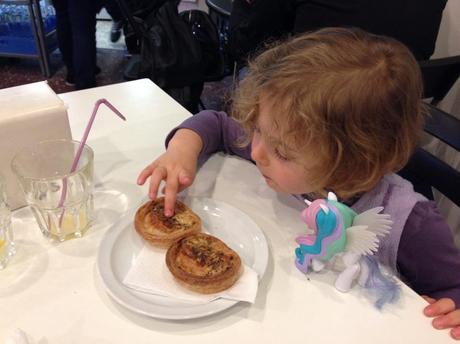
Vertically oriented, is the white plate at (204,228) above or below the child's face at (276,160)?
below

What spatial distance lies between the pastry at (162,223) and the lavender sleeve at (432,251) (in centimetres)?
36

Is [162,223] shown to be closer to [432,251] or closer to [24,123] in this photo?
[24,123]

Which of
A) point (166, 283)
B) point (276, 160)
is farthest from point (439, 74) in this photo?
point (166, 283)

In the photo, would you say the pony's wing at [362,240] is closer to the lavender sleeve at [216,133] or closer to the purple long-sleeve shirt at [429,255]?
the purple long-sleeve shirt at [429,255]

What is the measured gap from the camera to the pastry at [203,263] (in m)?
0.57

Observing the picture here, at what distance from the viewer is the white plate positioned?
548 millimetres

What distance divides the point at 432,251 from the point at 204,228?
380 mm

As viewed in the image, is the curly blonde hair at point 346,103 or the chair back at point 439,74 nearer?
the curly blonde hair at point 346,103

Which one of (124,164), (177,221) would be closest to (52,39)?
(124,164)

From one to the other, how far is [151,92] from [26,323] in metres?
0.70

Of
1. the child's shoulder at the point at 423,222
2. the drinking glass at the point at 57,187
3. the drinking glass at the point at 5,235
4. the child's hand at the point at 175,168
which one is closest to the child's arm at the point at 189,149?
the child's hand at the point at 175,168

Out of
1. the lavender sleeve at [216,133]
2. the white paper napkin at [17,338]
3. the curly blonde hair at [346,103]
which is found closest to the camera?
the white paper napkin at [17,338]

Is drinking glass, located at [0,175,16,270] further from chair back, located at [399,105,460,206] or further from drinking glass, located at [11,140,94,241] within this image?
chair back, located at [399,105,460,206]

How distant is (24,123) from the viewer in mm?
659
